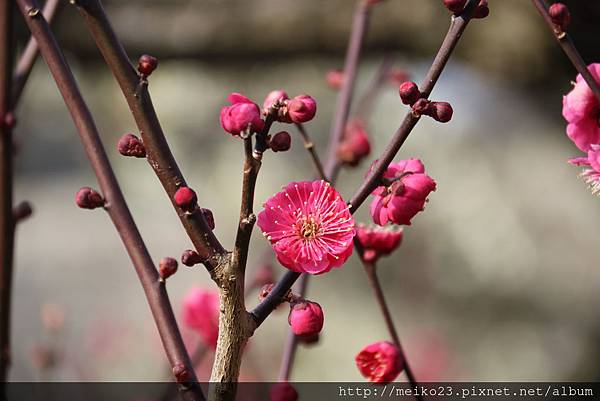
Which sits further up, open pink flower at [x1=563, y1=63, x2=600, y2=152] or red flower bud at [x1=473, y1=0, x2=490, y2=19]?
red flower bud at [x1=473, y1=0, x2=490, y2=19]

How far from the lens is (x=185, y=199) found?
53 centimetres

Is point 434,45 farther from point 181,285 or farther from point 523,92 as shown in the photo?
point 181,285

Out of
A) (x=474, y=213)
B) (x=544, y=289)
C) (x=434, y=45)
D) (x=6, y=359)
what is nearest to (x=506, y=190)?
(x=474, y=213)

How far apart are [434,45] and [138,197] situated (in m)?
1.09

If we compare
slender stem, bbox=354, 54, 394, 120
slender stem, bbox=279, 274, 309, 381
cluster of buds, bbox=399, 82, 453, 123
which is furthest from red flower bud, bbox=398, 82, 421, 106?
slender stem, bbox=354, 54, 394, 120

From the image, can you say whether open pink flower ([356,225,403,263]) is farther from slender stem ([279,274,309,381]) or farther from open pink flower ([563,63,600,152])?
open pink flower ([563,63,600,152])

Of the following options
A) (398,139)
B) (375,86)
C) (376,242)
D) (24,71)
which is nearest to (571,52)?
(398,139)

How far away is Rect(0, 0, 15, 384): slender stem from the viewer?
847mm

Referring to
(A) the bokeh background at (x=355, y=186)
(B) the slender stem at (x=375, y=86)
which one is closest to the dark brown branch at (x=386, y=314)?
(B) the slender stem at (x=375, y=86)

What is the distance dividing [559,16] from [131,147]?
33 cm

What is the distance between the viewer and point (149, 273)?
2.02 ft

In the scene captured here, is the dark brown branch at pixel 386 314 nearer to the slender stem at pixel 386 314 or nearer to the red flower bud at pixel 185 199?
the slender stem at pixel 386 314

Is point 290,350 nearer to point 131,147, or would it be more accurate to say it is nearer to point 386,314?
point 386,314

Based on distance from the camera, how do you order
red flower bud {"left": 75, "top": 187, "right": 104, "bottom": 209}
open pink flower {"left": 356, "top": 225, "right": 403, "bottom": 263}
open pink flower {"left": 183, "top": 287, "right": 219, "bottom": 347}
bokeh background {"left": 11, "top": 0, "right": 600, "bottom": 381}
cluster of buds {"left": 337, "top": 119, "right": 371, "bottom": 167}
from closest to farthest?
red flower bud {"left": 75, "top": 187, "right": 104, "bottom": 209}, open pink flower {"left": 356, "top": 225, "right": 403, "bottom": 263}, cluster of buds {"left": 337, "top": 119, "right": 371, "bottom": 167}, open pink flower {"left": 183, "top": 287, "right": 219, "bottom": 347}, bokeh background {"left": 11, "top": 0, "right": 600, "bottom": 381}
